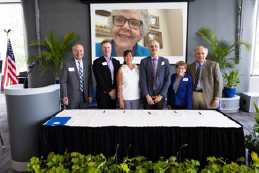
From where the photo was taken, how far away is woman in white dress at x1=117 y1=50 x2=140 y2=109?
2.58 m

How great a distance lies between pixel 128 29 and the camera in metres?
5.10

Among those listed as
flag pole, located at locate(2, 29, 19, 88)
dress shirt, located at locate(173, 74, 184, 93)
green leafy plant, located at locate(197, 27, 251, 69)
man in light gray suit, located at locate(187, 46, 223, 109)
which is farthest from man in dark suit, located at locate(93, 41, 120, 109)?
green leafy plant, located at locate(197, 27, 251, 69)

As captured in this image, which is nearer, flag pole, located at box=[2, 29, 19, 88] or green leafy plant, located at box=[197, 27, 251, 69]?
flag pole, located at box=[2, 29, 19, 88]

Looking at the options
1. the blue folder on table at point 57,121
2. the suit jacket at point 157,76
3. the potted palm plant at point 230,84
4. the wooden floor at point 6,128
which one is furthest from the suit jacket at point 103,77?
the potted palm plant at point 230,84

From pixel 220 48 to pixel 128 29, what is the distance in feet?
7.69

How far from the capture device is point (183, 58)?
5.10 m

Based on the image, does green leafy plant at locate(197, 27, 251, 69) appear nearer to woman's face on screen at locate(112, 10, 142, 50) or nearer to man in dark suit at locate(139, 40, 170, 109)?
woman's face on screen at locate(112, 10, 142, 50)

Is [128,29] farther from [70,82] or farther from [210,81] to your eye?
[210,81]

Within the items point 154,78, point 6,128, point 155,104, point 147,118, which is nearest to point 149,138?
point 147,118

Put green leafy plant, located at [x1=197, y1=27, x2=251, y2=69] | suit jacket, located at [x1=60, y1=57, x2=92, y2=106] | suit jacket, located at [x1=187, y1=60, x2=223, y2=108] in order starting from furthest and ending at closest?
green leafy plant, located at [x1=197, y1=27, x2=251, y2=69] < suit jacket, located at [x1=60, y1=57, x2=92, y2=106] < suit jacket, located at [x1=187, y1=60, x2=223, y2=108]

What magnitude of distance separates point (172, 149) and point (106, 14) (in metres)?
4.12

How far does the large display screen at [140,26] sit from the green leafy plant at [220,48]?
20.7 inches

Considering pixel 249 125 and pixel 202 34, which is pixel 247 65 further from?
pixel 249 125

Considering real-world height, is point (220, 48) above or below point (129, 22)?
below
